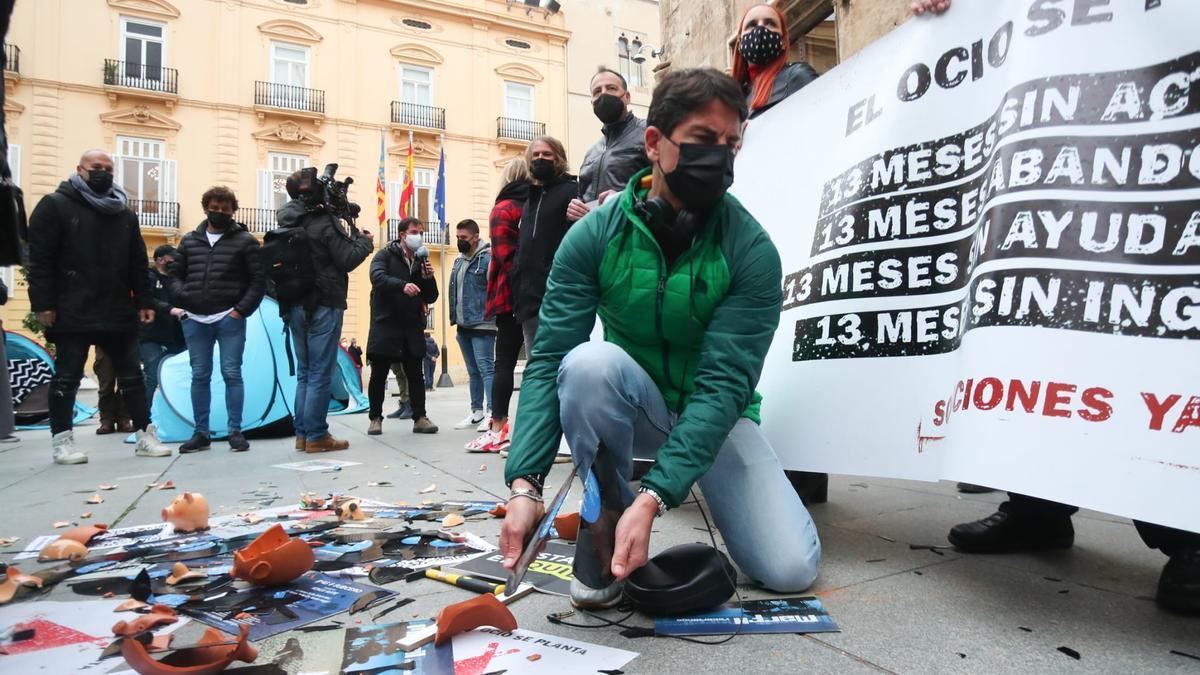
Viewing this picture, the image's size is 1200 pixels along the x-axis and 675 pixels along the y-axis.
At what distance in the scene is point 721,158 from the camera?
175 centimetres

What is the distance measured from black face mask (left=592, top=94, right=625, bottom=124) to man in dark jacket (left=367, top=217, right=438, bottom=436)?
2.68 m

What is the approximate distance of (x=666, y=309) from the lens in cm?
180

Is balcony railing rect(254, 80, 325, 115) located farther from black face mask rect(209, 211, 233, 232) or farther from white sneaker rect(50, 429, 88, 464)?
white sneaker rect(50, 429, 88, 464)

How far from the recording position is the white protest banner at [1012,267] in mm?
1555

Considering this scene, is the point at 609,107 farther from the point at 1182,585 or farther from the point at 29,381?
the point at 29,381

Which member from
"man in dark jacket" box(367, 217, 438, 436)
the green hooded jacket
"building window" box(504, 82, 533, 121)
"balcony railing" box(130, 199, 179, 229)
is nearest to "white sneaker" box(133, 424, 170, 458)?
"man in dark jacket" box(367, 217, 438, 436)

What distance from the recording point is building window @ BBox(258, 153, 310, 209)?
21.5m

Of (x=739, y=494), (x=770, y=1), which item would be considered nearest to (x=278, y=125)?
(x=770, y=1)

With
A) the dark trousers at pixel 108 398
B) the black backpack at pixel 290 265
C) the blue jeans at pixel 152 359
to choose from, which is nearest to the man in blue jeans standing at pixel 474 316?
the black backpack at pixel 290 265

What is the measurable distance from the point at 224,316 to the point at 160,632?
3975 millimetres

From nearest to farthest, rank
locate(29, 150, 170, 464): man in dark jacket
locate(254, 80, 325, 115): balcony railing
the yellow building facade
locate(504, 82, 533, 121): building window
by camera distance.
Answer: locate(29, 150, 170, 464): man in dark jacket < the yellow building facade < locate(254, 80, 325, 115): balcony railing < locate(504, 82, 533, 121): building window

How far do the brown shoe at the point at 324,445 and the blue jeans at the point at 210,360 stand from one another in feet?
2.27

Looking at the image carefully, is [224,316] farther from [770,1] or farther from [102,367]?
[770,1]

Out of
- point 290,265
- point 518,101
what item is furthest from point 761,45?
point 518,101
